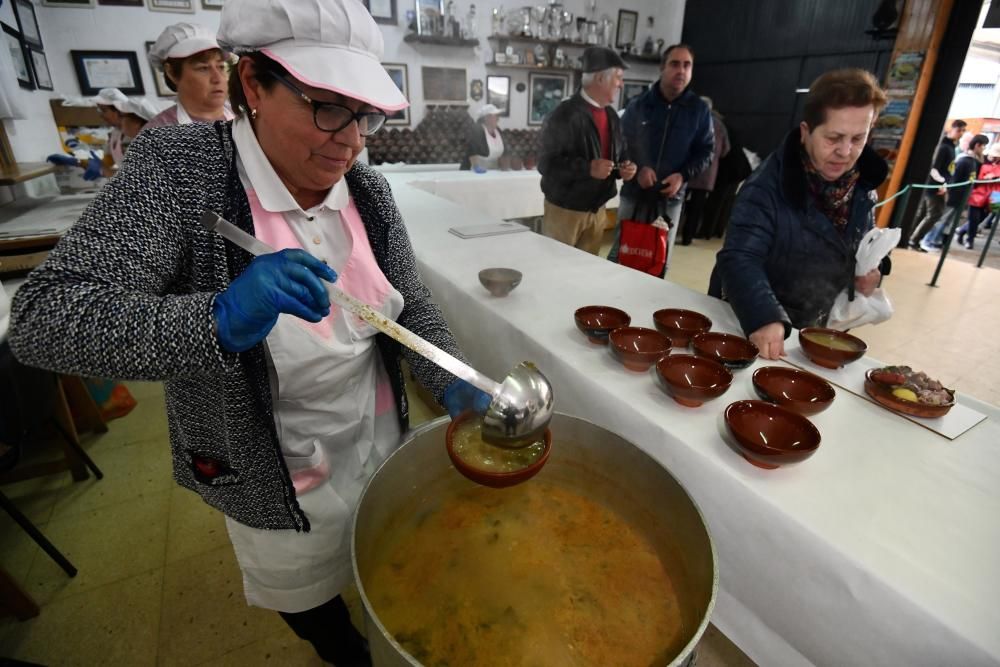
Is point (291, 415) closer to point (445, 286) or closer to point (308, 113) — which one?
point (308, 113)

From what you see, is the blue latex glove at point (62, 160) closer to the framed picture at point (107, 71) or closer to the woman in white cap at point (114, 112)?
the woman in white cap at point (114, 112)

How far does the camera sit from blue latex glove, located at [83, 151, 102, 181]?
4.13 m

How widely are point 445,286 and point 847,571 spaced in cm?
165

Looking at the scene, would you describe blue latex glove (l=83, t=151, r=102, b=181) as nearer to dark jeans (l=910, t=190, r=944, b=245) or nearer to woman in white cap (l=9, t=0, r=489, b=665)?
woman in white cap (l=9, t=0, r=489, b=665)

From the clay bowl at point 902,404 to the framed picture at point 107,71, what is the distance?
6837 millimetres

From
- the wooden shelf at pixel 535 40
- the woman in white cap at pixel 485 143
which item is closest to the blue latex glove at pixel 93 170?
the woman in white cap at pixel 485 143

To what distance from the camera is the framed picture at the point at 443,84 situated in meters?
6.67

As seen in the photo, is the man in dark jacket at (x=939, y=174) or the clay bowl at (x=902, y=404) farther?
the man in dark jacket at (x=939, y=174)

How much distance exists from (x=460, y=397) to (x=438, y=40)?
6.60 meters

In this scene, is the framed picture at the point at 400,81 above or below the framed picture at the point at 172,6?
below

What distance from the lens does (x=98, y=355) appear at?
70cm

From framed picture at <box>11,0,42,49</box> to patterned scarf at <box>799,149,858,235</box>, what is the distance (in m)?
5.77

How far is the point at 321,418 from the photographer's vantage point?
1125 mm

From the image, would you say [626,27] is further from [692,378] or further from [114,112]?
[692,378]
